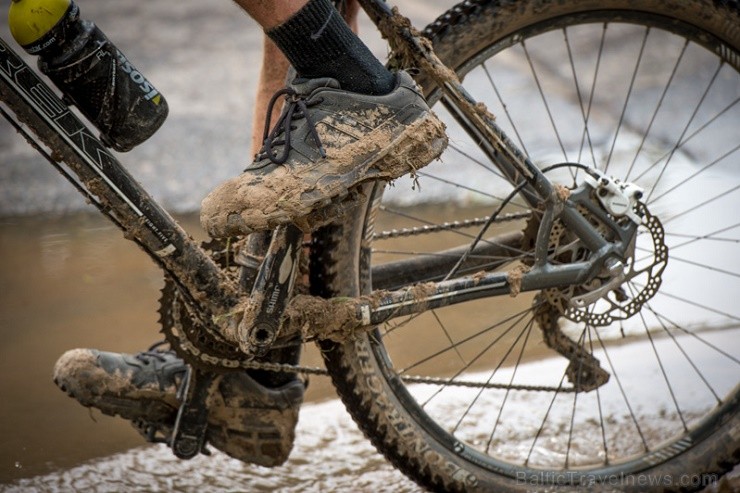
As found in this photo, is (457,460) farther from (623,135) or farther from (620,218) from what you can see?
(623,135)

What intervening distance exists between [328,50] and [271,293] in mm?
468

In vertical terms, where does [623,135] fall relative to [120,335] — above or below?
above

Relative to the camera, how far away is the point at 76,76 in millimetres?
1722

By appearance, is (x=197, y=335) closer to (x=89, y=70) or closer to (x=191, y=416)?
(x=191, y=416)

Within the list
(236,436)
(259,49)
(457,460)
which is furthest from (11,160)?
(457,460)

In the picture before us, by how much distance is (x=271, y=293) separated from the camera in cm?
179

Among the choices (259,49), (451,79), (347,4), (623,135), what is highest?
(259,49)

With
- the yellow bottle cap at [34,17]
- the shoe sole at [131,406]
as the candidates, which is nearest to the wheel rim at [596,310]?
the shoe sole at [131,406]

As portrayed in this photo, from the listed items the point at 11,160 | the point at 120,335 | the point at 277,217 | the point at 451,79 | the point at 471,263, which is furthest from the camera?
the point at 11,160

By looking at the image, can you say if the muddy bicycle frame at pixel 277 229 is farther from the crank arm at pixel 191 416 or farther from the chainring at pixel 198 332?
the crank arm at pixel 191 416

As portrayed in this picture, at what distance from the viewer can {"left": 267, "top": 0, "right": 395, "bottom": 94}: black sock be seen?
1.65 metres

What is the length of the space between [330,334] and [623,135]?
369 centimetres

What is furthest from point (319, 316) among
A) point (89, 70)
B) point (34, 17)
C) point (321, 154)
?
point (34, 17)

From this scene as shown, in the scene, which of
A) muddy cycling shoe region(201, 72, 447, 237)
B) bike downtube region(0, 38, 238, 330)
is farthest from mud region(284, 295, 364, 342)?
muddy cycling shoe region(201, 72, 447, 237)
